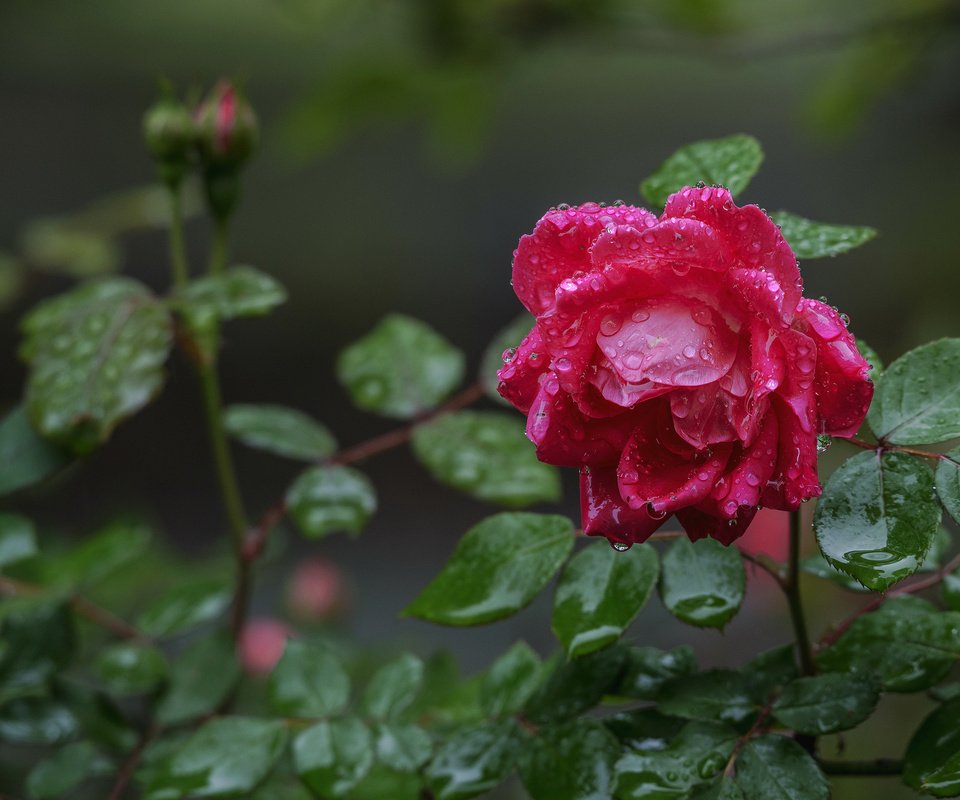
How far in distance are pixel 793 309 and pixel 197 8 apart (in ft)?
14.3

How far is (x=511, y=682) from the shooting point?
0.41 metres

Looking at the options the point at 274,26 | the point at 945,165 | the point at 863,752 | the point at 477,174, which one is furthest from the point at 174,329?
the point at 274,26

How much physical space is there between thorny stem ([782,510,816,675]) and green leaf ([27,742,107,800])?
0.34m

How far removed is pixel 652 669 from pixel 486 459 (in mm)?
173

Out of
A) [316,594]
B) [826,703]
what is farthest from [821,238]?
[316,594]

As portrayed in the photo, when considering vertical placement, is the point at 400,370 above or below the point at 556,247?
below

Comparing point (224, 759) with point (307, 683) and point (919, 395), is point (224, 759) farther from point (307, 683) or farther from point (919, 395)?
point (919, 395)

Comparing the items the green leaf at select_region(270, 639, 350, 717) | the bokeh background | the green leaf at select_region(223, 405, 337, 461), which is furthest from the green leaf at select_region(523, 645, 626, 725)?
the bokeh background

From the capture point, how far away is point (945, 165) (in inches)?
103

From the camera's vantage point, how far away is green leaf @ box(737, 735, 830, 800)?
0.31m

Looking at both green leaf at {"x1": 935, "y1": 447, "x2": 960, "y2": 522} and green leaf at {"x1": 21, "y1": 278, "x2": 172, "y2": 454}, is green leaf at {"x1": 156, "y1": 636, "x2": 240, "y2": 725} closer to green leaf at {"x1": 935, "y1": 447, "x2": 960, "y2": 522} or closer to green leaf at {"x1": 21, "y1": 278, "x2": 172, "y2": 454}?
green leaf at {"x1": 21, "y1": 278, "x2": 172, "y2": 454}

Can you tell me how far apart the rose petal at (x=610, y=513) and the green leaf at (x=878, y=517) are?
5 centimetres

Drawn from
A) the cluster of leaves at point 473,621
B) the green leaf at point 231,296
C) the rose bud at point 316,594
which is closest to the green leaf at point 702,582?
the cluster of leaves at point 473,621

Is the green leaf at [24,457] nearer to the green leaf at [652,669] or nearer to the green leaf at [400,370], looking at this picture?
the green leaf at [400,370]
